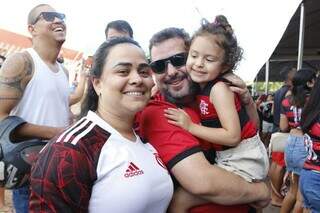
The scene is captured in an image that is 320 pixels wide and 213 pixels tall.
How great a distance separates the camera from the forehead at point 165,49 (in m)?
2.21

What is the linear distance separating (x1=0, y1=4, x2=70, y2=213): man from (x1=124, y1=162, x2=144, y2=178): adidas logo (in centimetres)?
114

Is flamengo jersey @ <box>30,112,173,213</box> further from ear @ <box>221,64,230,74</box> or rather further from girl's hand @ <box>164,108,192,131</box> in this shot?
ear @ <box>221,64,230,74</box>

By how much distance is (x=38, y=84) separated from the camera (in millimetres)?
2766

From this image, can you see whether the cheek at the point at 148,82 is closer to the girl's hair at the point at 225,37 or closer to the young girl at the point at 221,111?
the young girl at the point at 221,111

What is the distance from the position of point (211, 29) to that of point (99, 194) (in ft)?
3.83

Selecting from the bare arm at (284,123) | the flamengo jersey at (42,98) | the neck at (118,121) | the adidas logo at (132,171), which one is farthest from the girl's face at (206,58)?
the bare arm at (284,123)

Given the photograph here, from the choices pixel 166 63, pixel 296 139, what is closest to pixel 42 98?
pixel 166 63

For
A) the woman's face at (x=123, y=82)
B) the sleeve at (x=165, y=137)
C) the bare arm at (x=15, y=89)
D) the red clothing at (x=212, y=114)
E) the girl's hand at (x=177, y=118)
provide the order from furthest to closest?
1. the bare arm at (x=15, y=89)
2. the red clothing at (x=212, y=114)
3. the girl's hand at (x=177, y=118)
4. the sleeve at (x=165, y=137)
5. the woman's face at (x=123, y=82)

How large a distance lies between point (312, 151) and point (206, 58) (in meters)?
1.46

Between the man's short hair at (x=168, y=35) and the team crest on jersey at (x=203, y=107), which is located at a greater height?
the man's short hair at (x=168, y=35)

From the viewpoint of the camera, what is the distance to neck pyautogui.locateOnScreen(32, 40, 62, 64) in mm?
2936

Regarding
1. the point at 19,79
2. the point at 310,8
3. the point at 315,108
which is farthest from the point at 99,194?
the point at 310,8

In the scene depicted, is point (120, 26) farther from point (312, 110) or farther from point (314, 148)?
point (314, 148)

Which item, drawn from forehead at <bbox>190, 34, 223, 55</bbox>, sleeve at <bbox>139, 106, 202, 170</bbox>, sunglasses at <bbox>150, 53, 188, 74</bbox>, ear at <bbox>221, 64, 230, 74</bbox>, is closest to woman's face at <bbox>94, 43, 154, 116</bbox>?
sleeve at <bbox>139, 106, 202, 170</bbox>
